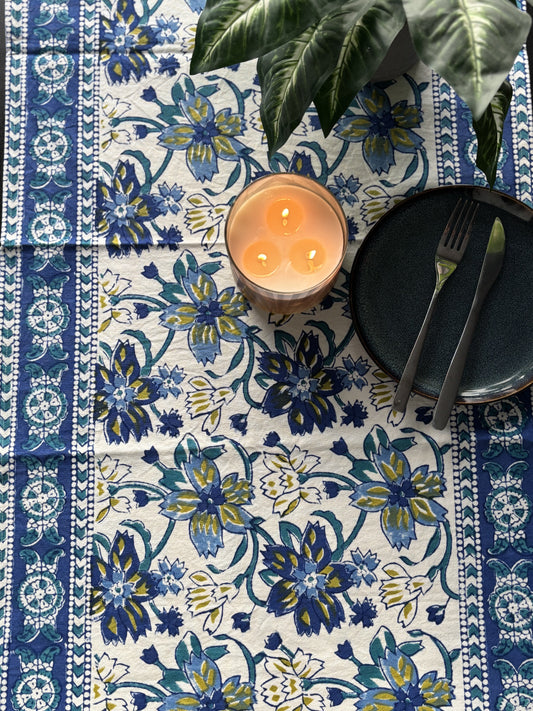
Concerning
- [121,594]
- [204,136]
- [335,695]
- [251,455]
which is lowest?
[335,695]

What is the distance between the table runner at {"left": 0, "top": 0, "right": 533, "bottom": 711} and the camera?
83 centimetres

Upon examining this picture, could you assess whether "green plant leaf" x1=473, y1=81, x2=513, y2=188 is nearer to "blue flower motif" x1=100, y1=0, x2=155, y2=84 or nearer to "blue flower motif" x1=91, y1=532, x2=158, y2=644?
"blue flower motif" x1=100, y1=0, x2=155, y2=84

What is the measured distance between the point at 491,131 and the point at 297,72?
19 centimetres

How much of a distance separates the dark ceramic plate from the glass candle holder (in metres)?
0.05

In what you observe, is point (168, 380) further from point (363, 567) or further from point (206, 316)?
point (363, 567)

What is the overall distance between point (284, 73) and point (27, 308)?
399 millimetres

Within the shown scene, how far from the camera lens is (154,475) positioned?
864 mm

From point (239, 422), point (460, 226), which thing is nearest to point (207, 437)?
point (239, 422)

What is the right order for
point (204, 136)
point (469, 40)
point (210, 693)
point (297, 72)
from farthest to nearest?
point (204, 136), point (210, 693), point (297, 72), point (469, 40)

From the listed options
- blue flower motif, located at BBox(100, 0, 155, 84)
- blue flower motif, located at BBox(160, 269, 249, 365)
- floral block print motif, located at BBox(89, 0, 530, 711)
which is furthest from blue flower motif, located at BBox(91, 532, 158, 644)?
blue flower motif, located at BBox(100, 0, 155, 84)

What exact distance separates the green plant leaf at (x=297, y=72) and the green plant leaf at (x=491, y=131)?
0.15 m

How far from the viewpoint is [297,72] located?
69cm

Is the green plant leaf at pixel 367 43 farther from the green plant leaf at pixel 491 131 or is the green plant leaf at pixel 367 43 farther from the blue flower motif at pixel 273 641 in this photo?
the blue flower motif at pixel 273 641

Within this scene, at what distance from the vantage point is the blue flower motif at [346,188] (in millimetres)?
923
